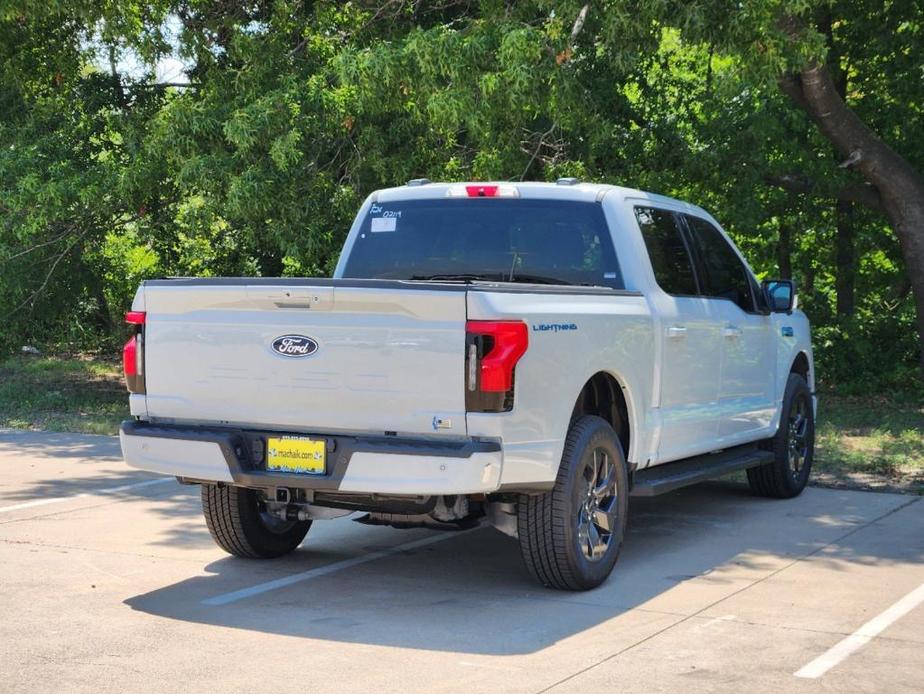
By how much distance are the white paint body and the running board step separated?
0.16 m

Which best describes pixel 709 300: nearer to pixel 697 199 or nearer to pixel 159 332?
pixel 159 332

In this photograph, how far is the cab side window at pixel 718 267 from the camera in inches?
351

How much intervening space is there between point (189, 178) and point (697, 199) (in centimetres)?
727

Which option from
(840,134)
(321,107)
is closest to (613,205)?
(321,107)

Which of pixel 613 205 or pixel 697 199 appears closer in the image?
pixel 613 205

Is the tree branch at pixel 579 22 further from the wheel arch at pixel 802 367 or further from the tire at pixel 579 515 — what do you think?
the tire at pixel 579 515

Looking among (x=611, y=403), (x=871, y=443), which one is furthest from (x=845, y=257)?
(x=611, y=403)

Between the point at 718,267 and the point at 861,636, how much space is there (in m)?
3.49

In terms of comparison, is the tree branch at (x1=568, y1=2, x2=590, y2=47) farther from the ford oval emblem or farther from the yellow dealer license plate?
the yellow dealer license plate

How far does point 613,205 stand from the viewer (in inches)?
314

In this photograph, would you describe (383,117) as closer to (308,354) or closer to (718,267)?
(718,267)

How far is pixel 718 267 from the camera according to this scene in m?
9.17

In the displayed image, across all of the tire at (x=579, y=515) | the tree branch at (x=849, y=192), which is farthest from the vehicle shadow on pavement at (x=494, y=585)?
the tree branch at (x=849, y=192)

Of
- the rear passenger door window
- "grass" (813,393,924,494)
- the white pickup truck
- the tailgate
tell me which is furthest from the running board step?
the tailgate
